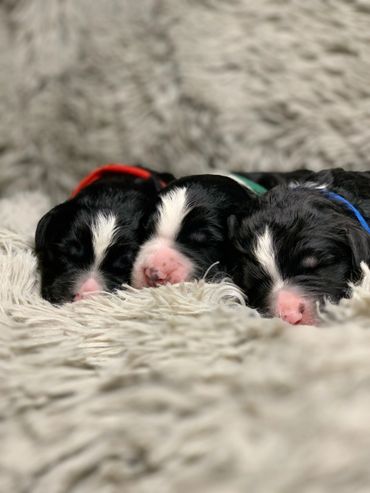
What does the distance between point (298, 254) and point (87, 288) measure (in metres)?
0.52

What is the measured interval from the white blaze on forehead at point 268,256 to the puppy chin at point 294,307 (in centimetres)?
6

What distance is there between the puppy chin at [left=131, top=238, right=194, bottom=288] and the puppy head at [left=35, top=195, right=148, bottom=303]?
0.26ft

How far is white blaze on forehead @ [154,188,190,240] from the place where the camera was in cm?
173

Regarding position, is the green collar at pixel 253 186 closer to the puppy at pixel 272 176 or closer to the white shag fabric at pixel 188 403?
the puppy at pixel 272 176

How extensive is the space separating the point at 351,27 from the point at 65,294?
1142 mm

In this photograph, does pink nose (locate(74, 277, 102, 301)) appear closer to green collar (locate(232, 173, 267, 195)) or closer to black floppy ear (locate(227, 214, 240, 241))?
black floppy ear (locate(227, 214, 240, 241))

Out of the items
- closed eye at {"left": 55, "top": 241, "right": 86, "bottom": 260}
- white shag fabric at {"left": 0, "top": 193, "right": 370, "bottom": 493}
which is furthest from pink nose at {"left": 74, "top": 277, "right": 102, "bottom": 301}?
white shag fabric at {"left": 0, "top": 193, "right": 370, "bottom": 493}

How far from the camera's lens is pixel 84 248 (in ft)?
5.82

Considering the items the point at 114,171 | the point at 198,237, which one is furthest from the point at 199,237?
the point at 114,171

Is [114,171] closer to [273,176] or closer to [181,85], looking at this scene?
[181,85]

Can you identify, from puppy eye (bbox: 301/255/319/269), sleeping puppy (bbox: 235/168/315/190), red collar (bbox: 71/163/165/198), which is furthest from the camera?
red collar (bbox: 71/163/165/198)

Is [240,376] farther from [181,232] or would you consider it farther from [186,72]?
[186,72]

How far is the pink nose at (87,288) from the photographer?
1648mm

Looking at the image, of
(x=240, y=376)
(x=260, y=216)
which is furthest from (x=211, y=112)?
Result: (x=240, y=376)
